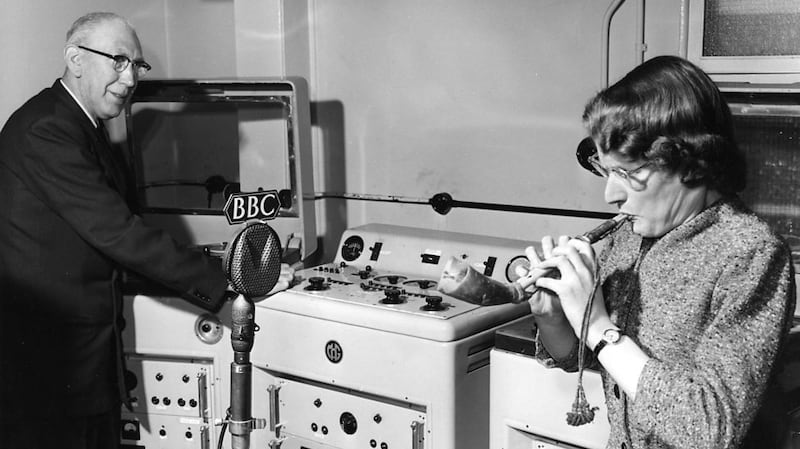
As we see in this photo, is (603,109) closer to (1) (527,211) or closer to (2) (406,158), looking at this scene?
(1) (527,211)

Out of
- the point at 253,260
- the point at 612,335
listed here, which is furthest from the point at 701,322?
the point at 253,260

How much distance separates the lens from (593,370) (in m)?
2.31

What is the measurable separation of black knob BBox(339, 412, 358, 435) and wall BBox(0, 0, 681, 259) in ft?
3.30

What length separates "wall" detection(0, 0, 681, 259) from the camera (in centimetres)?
315

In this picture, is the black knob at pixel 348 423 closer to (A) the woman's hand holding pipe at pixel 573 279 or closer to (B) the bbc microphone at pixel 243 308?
(B) the bbc microphone at pixel 243 308

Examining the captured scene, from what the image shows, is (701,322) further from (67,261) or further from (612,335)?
(67,261)

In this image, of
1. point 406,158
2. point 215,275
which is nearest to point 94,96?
point 215,275

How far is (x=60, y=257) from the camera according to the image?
8.95 feet

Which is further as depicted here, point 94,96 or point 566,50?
point 566,50

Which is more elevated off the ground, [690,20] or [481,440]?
[690,20]

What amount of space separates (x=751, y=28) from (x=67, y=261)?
2.11 meters

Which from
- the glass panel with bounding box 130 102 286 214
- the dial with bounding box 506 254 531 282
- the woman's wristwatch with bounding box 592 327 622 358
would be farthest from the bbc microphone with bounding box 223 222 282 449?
the glass panel with bounding box 130 102 286 214

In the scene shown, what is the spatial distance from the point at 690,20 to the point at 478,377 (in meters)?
1.19

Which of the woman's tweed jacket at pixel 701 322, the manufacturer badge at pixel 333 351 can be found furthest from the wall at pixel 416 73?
the woman's tweed jacket at pixel 701 322
